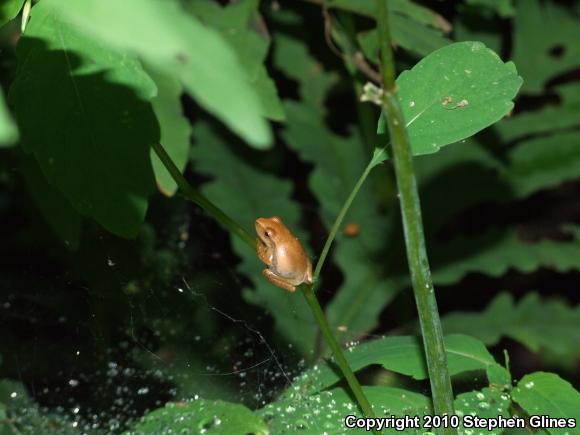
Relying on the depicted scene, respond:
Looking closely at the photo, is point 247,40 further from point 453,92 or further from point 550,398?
point 550,398

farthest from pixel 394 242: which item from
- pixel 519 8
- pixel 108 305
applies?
pixel 108 305

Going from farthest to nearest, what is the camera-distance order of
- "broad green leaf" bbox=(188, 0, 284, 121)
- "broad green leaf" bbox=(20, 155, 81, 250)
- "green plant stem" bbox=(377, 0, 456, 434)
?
"broad green leaf" bbox=(188, 0, 284, 121), "broad green leaf" bbox=(20, 155, 81, 250), "green plant stem" bbox=(377, 0, 456, 434)

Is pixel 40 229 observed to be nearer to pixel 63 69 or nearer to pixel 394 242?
pixel 394 242

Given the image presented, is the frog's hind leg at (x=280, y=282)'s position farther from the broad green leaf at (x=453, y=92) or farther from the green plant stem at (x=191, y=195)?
the broad green leaf at (x=453, y=92)

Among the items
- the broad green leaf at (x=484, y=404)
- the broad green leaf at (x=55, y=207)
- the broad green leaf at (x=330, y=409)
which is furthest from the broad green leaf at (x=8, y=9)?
the broad green leaf at (x=484, y=404)

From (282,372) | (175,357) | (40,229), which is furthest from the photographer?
(40,229)

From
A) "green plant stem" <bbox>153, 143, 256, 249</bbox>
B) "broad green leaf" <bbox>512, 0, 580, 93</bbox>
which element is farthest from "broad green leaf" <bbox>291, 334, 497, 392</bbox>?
"broad green leaf" <bbox>512, 0, 580, 93</bbox>

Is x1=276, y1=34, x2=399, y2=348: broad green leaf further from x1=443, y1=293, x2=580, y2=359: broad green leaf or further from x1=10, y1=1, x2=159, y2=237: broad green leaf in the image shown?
x1=10, y1=1, x2=159, y2=237: broad green leaf
